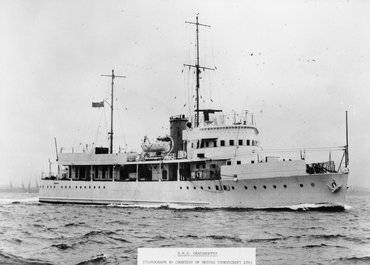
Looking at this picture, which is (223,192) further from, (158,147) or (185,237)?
(185,237)

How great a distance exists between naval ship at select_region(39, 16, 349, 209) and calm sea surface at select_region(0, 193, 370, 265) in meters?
2.87

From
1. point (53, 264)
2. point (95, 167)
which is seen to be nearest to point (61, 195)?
point (95, 167)

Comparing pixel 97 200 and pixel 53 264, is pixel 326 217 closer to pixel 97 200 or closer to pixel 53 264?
pixel 53 264

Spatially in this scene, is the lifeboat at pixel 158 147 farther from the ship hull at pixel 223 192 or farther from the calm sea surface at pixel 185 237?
the calm sea surface at pixel 185 237

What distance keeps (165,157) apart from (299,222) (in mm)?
12863

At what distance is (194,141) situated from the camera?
29.9m

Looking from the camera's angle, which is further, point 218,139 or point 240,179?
point 218,139

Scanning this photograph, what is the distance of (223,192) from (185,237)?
11460 millimetres

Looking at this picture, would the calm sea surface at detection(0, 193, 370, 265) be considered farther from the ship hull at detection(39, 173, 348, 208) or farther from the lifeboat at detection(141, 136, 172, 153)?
the lifeboat at detection(141, 136, 172, 153)

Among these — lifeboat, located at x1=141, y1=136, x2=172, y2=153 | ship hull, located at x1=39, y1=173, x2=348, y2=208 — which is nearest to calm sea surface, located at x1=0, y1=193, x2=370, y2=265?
ship hull, located at x1=39, y1=173, x2=348, y2=208

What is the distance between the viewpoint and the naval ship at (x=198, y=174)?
980 inches

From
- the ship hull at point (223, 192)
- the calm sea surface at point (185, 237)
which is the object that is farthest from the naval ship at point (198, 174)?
the calm sea surface at point (185, 237)

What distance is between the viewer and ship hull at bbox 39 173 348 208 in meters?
24.7

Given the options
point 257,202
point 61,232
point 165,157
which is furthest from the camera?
point 165,157
